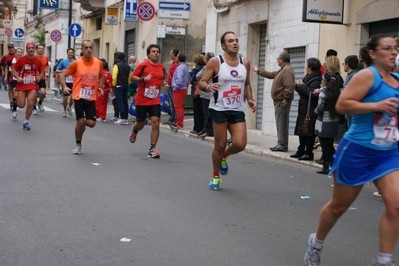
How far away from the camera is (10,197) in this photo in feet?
25.3

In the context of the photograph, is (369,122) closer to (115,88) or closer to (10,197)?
(10,197)

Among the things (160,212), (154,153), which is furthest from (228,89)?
(154,153)

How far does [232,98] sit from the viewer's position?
8.62 m

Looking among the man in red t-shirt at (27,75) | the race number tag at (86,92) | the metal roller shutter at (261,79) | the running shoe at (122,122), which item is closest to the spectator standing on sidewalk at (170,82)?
the running shoe at (122,122)

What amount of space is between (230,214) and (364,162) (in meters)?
2.58

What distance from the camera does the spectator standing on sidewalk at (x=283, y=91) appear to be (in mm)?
13336

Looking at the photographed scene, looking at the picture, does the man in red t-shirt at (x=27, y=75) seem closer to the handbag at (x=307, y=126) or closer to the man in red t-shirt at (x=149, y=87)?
the man in red t-shirt at (x=149, y=87)

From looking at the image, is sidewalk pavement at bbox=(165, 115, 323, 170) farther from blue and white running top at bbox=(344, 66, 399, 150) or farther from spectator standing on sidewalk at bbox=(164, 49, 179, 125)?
blue and white running top at bbox=(344, 66, 399, 150)

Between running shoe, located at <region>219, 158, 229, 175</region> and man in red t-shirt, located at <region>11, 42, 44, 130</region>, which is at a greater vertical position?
man in red t-shirt, located at <region>11, 42, 44, 130</region>

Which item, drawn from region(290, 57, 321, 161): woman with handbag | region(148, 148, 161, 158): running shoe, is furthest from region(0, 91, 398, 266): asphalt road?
region(290, 57, 321, 161): woman with handbag

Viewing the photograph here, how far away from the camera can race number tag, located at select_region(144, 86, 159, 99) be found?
12.2 meters

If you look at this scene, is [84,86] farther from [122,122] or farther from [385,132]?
[385,132]

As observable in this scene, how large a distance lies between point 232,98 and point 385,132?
3.83 m

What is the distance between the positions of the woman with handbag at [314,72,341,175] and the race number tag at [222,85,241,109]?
259cm
